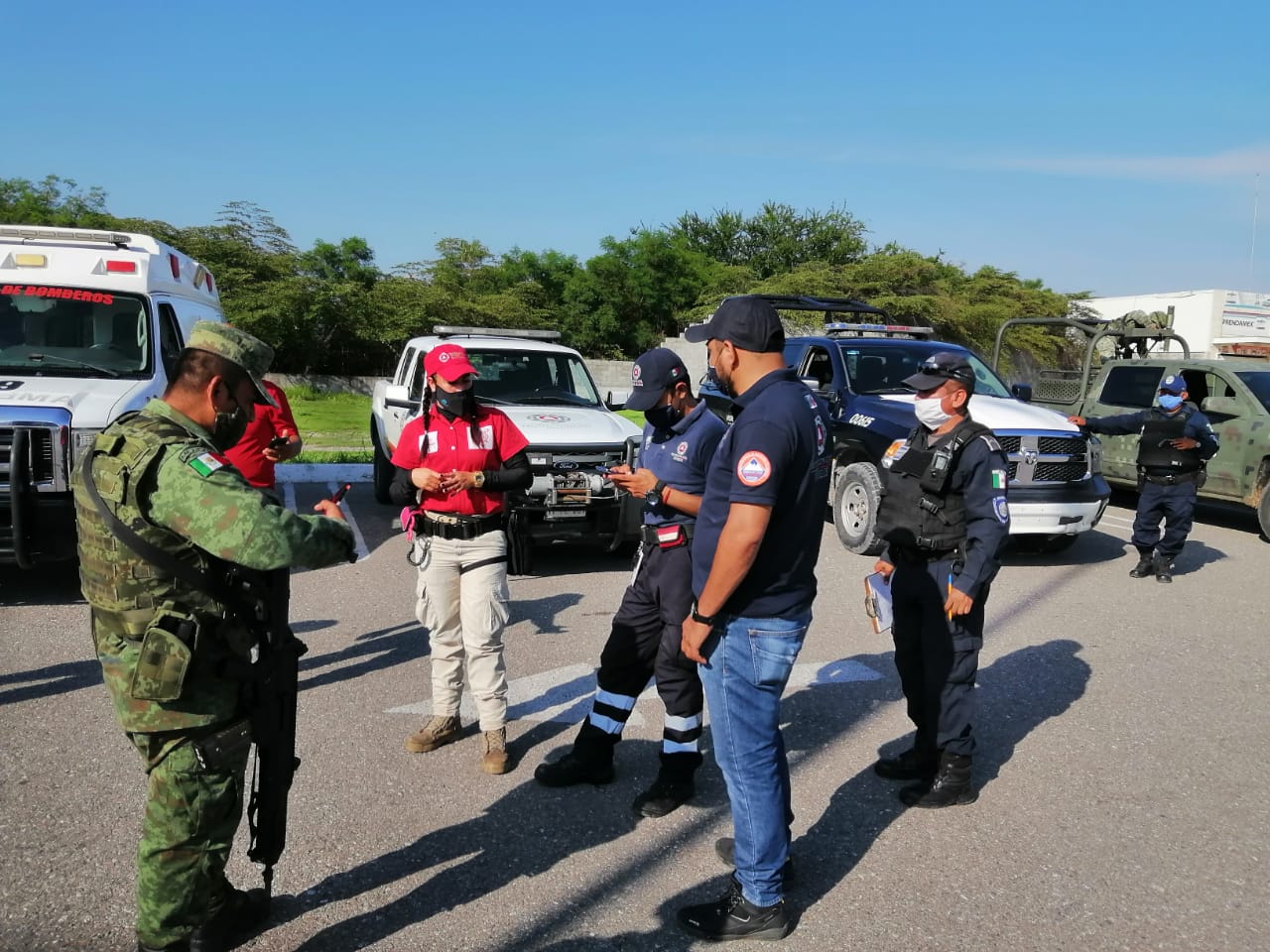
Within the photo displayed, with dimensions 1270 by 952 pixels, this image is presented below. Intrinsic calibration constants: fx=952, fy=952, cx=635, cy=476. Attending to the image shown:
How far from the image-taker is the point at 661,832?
3.62 meters

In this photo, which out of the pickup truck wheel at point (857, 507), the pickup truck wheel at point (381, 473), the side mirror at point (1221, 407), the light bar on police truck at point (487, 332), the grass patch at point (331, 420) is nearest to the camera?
the pickup truck wheel at point (857, 507)

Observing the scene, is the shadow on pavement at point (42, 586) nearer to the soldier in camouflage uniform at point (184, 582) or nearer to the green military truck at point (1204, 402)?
the soldier in camouflage uniform at point (184, 582)

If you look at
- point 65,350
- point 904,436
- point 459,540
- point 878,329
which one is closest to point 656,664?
point 459,540

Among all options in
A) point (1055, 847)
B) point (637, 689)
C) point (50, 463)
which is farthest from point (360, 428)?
point (1055, 847)

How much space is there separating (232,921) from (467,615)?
164cm

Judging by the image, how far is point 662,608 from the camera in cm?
393

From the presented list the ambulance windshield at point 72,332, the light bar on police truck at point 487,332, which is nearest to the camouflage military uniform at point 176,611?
the ambulance windshield at point 72,332

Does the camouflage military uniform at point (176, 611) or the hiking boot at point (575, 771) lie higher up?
the camouflage military uniform at point (176, 611)

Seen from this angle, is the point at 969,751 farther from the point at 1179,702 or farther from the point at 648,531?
the point at 1179,702

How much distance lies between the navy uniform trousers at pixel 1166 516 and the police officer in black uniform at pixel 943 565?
5160mm

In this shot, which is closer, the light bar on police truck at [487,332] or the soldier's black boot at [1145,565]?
the soldier's black boot at [1145,565]

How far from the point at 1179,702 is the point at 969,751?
2041 millimetres

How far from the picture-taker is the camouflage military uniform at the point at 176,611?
88.8 inches

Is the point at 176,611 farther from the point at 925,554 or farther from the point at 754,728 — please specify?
the point at 925,554
